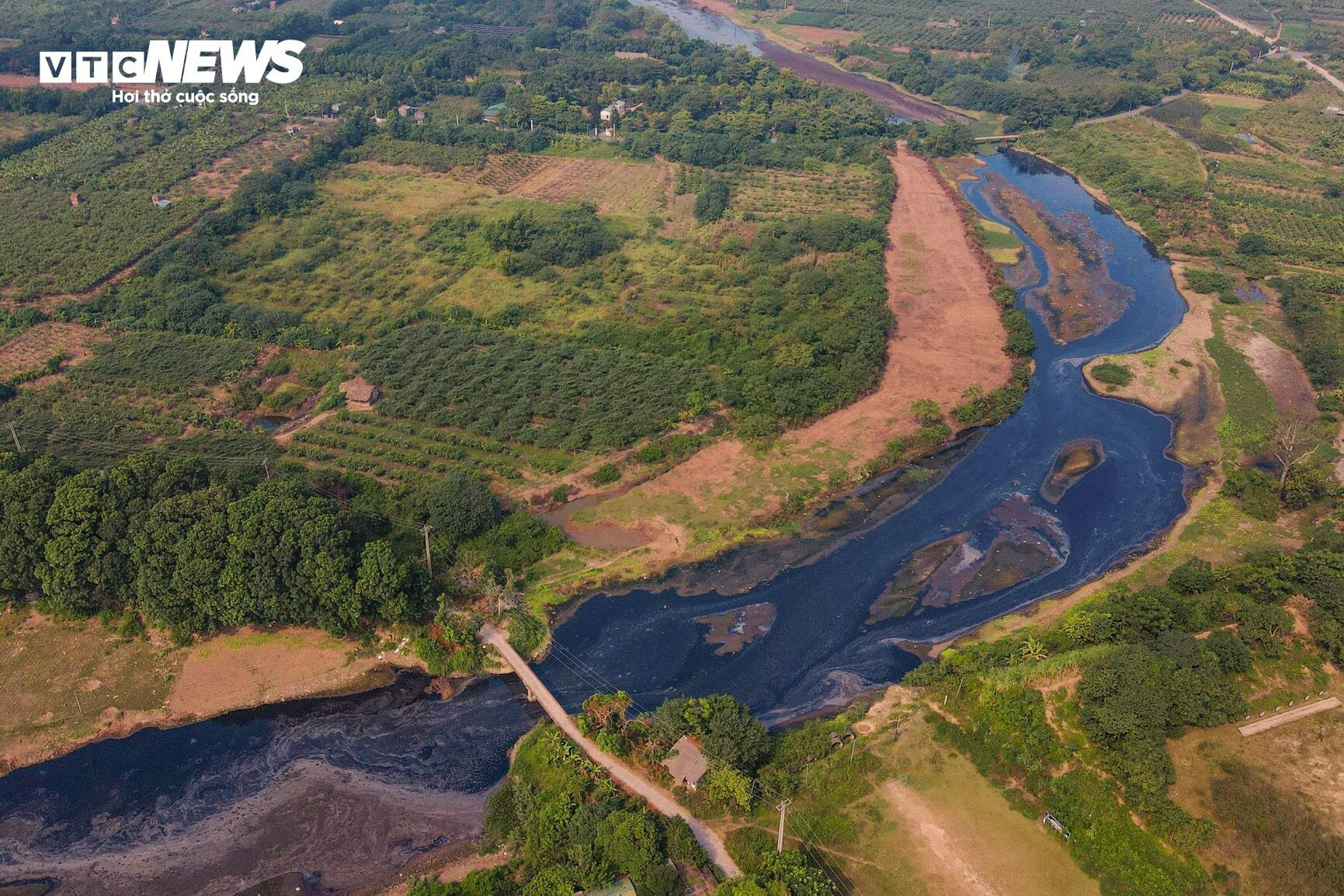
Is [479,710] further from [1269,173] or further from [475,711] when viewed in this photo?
[1269,173]

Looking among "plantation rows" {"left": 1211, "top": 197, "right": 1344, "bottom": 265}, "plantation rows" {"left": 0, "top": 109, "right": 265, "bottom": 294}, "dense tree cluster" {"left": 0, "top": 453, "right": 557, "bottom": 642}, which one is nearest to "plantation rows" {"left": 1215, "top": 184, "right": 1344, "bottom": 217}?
"plantation rows" {"left": 1211, "top": 197, "right": 1344, "bottom": 265}

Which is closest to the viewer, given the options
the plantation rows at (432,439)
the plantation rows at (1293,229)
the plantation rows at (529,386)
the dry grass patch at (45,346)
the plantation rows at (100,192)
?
the plantation rows at (432,439)

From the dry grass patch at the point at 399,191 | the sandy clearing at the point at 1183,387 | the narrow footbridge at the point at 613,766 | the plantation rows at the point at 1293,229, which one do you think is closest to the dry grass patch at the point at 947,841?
the narrow footbridge at the point at 613,766

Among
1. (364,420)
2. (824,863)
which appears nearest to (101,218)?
(364,420)

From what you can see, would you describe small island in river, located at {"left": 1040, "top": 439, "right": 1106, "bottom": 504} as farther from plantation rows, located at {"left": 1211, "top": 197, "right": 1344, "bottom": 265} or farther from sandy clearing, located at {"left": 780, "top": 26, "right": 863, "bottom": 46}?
sandy clearing, located at {"left": 780, "top": 26, "right": 863, "bottom": 46}

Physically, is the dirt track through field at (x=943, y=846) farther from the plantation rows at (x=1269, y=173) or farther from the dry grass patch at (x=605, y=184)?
the plantation rows at (x=1269, y=173)

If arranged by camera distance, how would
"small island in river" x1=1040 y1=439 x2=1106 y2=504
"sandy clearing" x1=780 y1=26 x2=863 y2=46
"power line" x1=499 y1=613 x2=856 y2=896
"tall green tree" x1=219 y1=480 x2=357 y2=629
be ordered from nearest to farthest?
"power line" x1=499 y1=613 x2=856 y2=896 < "tall green tree" x1=219 y1=480 x2=357 y2=629 < "small island in river" x1=1040 y1=439 x2=1106 y2=504 < "sandy clearing" x1=780 y1=26 x2=863 y2=46

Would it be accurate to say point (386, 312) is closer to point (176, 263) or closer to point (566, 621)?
point (176, 263)
